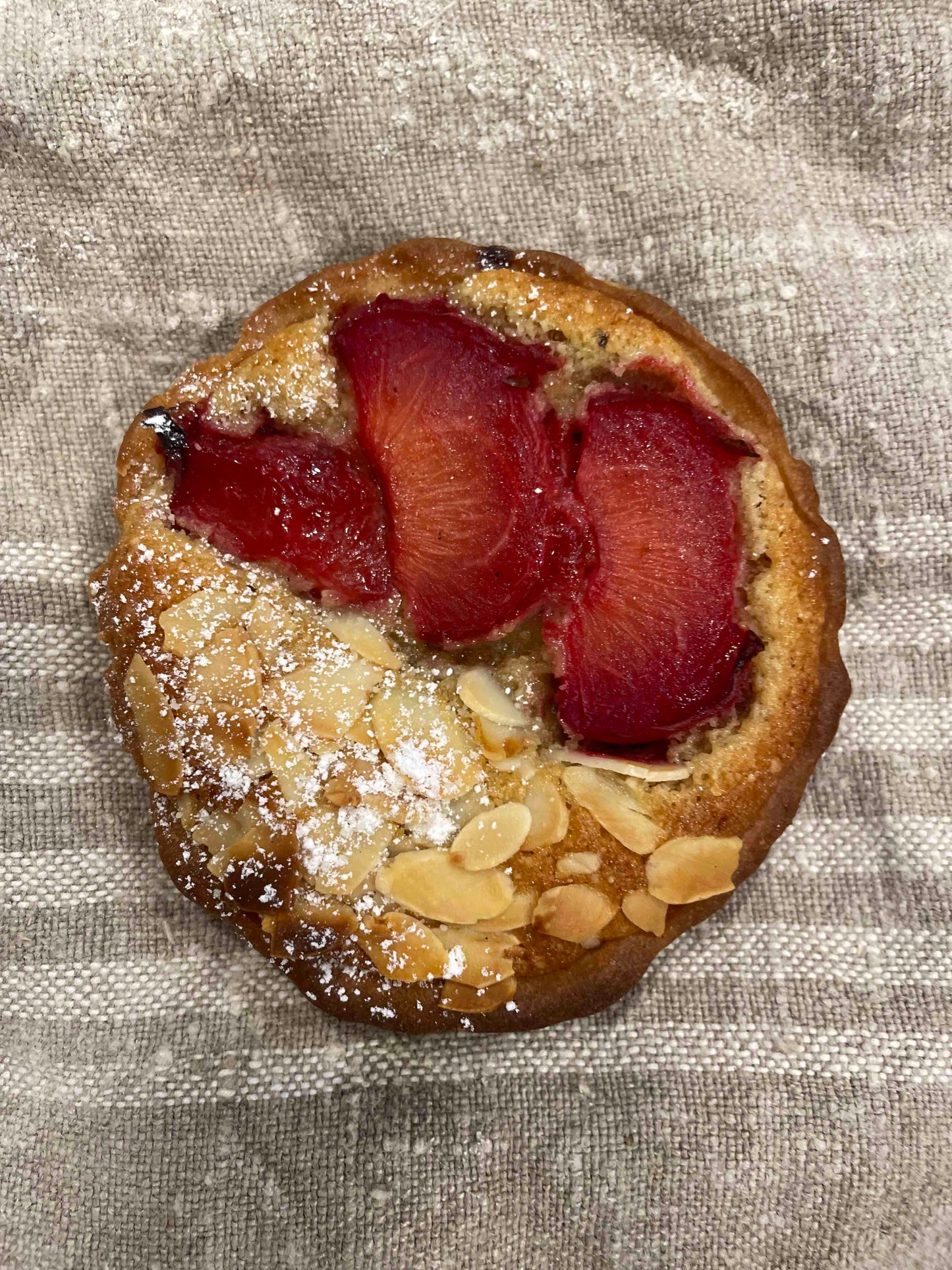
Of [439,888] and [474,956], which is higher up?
[439,888]

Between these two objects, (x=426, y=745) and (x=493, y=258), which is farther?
(x=493, y=258)

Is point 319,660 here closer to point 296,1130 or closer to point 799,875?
point 296,1130

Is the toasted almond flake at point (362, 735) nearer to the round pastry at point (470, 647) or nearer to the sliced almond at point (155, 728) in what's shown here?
the round pastry at point (470, 647)

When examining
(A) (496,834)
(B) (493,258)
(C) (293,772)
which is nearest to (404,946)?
(A) (496,834)

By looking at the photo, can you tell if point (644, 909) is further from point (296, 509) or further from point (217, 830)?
point (296, 509)

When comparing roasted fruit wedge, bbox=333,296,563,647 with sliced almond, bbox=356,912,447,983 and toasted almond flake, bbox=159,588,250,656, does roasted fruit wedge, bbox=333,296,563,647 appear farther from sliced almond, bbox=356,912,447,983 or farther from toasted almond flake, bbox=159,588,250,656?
sliced almond, bbox=356,912,447,983

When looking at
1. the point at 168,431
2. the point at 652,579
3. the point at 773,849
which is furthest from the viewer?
the point at 773,849
